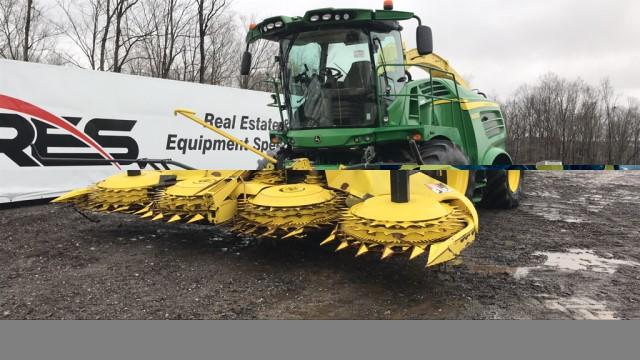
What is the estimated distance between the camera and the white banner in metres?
6.92

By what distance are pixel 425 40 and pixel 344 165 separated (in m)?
1.59

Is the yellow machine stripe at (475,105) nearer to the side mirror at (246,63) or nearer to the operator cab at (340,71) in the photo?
the operator cab at (340,71)

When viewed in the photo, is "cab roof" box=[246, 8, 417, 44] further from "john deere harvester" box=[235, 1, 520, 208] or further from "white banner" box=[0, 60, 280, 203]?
"white banner" box=[0, 60, 280, 203]

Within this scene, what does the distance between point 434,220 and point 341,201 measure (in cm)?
100

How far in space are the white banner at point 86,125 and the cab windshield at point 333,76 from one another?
340cm

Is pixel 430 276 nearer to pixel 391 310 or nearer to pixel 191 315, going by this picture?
pixel 391 310

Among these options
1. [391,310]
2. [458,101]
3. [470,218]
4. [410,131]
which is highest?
[458,101]

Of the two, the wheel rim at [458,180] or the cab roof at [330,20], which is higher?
the cab roof at [330,20]

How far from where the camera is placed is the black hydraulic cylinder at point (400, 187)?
10.8ft

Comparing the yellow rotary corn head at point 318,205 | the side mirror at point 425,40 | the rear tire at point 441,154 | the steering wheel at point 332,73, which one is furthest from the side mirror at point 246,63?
the rear tire at point 441,154

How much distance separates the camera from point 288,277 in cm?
376

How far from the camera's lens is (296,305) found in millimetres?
3182

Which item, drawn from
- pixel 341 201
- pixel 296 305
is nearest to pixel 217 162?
pixel 341 201

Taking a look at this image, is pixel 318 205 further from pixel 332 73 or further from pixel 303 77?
pixel 303 77
